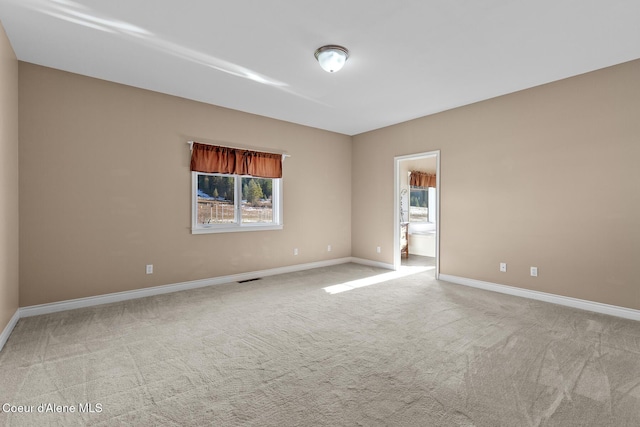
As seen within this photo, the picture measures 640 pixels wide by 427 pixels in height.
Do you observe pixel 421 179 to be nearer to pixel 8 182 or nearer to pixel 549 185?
pixel 549 185

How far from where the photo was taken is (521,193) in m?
4.12

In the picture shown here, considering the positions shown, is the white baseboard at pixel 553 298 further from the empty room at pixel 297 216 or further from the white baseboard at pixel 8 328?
the white baseboard at pixel 8 328

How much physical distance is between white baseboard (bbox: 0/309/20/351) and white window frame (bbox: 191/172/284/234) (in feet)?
6.53

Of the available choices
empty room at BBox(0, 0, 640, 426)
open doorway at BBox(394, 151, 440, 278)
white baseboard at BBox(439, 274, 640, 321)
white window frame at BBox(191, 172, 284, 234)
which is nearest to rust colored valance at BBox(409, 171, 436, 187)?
open doorway at BBox(394, 151, 440, 278)

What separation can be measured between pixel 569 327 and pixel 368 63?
343 cm

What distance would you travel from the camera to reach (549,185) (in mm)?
3857

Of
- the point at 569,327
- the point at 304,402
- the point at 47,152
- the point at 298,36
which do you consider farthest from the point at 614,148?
the point at 47,152

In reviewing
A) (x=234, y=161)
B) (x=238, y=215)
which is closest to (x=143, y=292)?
(x=238, y=215)

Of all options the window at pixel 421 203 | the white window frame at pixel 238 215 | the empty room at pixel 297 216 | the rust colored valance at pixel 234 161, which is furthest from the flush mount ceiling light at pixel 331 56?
the window at pixel 421 203

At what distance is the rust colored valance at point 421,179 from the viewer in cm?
821

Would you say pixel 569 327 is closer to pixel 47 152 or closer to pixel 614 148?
pixel 614 148

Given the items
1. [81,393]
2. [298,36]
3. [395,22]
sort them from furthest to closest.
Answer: [298,36] < [395,22] < [81,393]

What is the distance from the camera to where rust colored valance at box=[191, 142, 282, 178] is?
178 inches

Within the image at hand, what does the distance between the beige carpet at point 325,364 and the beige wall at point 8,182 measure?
0.42m
